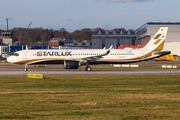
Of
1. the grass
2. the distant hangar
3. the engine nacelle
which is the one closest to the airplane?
the engine nacelle

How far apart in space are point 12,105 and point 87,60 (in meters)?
29.6

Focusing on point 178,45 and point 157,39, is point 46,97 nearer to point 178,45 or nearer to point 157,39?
point 157,39

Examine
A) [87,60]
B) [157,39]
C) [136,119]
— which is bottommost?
[136,119]

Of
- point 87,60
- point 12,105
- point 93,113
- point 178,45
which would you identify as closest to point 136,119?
point 93,113

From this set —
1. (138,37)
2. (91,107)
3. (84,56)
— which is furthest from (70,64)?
(138,37)

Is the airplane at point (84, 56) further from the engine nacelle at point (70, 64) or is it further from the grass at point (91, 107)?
the grass at point (91, 107)

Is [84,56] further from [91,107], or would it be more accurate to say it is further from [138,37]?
[138,37]

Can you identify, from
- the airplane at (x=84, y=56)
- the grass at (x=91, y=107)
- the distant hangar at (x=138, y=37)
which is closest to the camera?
the grass at (x=91, y=107)

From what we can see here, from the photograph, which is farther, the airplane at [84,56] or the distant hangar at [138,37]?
the distant hangar at [138,37]

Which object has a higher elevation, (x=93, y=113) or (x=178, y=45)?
(x=178, y=45)

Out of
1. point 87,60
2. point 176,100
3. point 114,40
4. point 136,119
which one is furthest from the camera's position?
point 114,40

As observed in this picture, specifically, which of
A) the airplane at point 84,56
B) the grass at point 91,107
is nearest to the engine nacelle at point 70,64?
the airplane at point 84,56

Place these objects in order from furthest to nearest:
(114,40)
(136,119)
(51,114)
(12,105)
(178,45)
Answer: (114,40)
(178,45)
(12,105)
(51,114)
(136,119)

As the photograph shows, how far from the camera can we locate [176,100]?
17781mm
